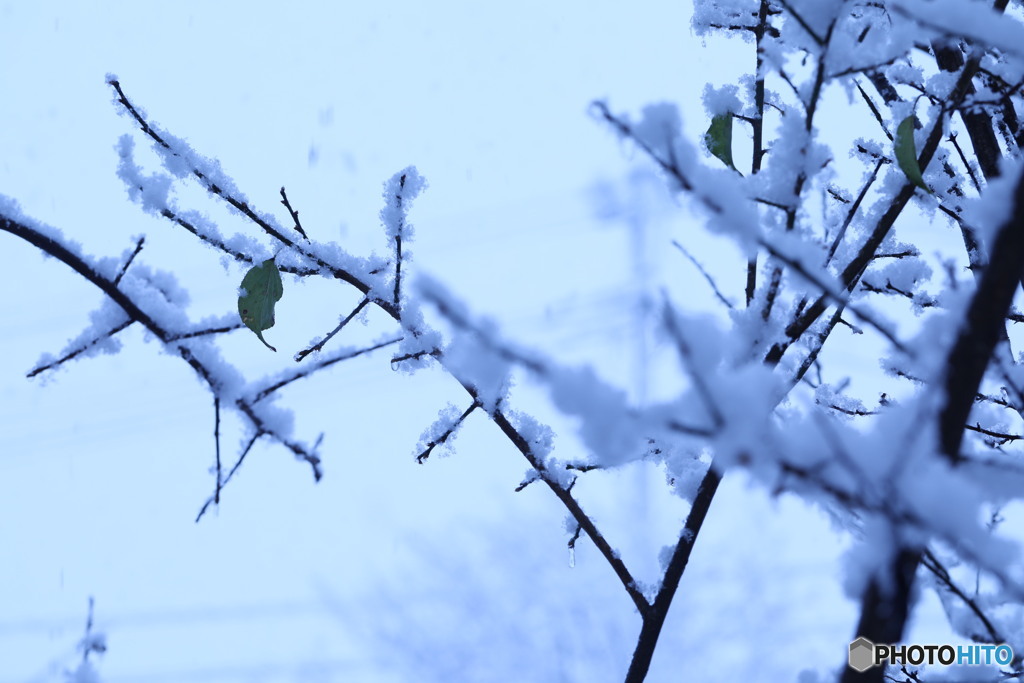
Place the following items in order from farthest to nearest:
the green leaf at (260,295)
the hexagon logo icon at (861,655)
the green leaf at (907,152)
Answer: the green leaf at (260,295)
the green leaf at (907,152)
the hexagon logo icon at (861,655)

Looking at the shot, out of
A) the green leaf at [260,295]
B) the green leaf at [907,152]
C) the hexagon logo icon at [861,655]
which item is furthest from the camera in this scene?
the green leaf at [260,295]

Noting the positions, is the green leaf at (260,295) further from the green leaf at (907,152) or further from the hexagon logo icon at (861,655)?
the green leaf at (907,152)

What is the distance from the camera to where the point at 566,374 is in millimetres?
581

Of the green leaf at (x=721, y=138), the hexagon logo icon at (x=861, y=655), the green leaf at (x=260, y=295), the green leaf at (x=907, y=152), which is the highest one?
the green leaf at (x=721, y=138)

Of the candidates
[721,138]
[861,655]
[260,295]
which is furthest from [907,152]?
[260,295]

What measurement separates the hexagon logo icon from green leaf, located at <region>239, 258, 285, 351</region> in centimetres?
82

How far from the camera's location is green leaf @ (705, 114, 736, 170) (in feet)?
3.73

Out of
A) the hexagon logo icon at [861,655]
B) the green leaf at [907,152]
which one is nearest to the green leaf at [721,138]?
the green leaf at [907,152]

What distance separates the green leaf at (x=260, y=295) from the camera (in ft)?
3.55

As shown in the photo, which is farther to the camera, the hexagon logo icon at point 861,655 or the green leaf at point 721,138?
the green leaf at point 721,138

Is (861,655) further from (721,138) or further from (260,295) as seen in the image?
(260,295)

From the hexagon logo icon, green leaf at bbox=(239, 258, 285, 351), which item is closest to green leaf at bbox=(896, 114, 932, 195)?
the hexagon logo icon

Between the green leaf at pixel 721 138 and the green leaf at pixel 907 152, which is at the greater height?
the green leaf at pixel 721 138

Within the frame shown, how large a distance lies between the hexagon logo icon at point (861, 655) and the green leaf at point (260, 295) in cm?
82
